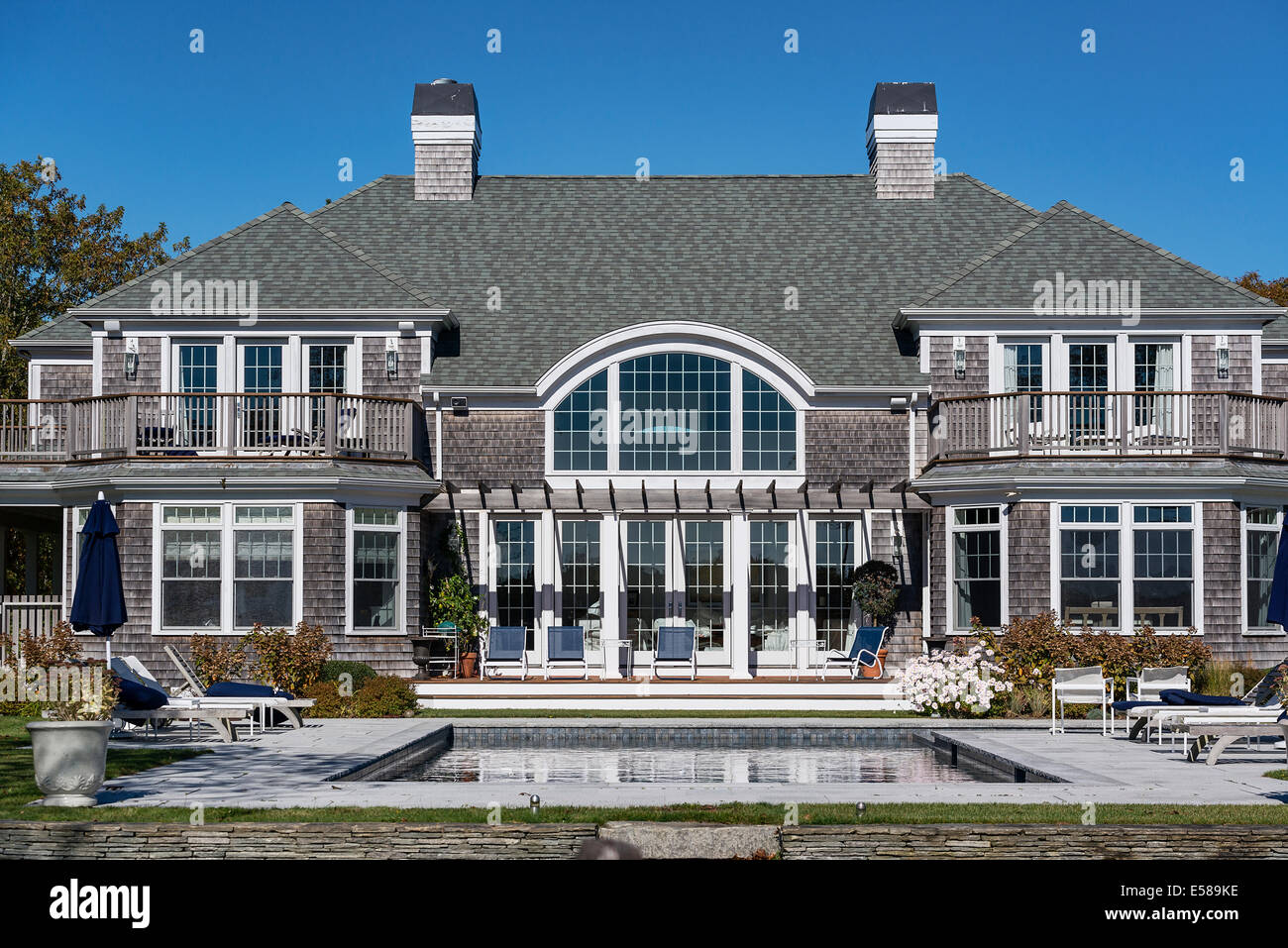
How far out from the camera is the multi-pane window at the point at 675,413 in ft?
76.1

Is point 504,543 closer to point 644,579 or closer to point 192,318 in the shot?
point 644,579

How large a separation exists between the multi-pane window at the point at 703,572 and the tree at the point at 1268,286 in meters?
27.9

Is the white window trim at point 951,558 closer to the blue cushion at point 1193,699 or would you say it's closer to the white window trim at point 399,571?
the blue cushion at point 1193,699

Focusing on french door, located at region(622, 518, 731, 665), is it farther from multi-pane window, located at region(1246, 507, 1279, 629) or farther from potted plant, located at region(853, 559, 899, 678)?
multi-pane window, located at region(1246, 507, 1279, 629)

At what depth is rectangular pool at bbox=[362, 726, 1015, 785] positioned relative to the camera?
1403 centimetres

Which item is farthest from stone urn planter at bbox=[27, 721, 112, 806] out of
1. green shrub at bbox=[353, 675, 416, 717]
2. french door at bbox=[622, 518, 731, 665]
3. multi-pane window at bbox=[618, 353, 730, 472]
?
multi-pane window at bbox=[618, 353, 730, 472]

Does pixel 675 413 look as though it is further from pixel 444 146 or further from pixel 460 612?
pixel 444 146

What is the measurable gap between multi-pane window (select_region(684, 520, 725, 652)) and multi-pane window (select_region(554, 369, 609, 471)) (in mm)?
1922

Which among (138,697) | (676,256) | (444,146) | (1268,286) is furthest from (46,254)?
(1268,286)

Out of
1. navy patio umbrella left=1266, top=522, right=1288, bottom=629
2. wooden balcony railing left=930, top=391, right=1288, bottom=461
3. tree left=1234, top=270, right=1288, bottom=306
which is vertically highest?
tree left=1234, top=270, right=1288, bottom=306

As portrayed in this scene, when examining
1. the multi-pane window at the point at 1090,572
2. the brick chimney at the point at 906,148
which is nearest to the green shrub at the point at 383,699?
the multi-pane window at the point at 1090,572

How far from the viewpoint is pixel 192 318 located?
22.7 m
